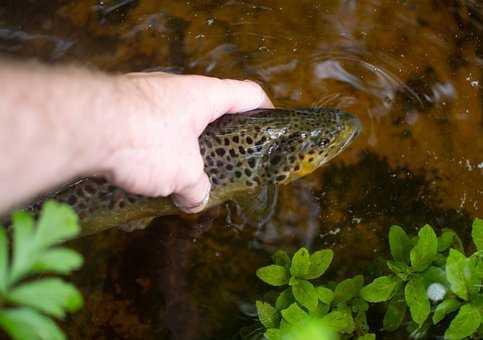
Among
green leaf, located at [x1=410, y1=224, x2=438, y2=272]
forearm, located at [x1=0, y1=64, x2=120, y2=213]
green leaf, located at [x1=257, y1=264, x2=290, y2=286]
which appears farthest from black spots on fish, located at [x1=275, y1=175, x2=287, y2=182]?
forearm, located at [x1=0, y1=64, x2=120, y2=213]

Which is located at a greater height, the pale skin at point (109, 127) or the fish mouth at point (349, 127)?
the pale skin at point (109, 127)

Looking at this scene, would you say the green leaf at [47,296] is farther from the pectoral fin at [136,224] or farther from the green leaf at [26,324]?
the pectoral fin at [136,224]

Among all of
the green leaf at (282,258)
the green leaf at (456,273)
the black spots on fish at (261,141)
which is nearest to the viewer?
the green leaf at (456,273)

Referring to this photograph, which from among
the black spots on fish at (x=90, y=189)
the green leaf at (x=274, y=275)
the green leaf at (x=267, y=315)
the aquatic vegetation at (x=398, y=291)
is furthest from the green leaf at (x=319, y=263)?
the black spots on fish at (x=90, y=189)

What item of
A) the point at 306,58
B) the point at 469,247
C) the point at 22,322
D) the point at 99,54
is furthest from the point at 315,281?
the point at 22,322

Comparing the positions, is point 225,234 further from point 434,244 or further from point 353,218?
point 434,244

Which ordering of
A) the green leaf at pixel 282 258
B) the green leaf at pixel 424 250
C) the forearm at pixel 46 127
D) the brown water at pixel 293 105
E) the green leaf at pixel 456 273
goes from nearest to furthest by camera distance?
the forearm at pixel 46 127 < the green leaf at pixel 456 273 < the green leaf at pixel 424 250 < the green leaf at pixel 282 258 < the brown water at pixel 293 105

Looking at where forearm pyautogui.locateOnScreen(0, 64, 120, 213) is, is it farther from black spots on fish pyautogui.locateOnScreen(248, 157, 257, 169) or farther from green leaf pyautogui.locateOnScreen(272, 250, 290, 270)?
green leaf pyautogui.locateOnScreen(272, 250, 290, 270)
